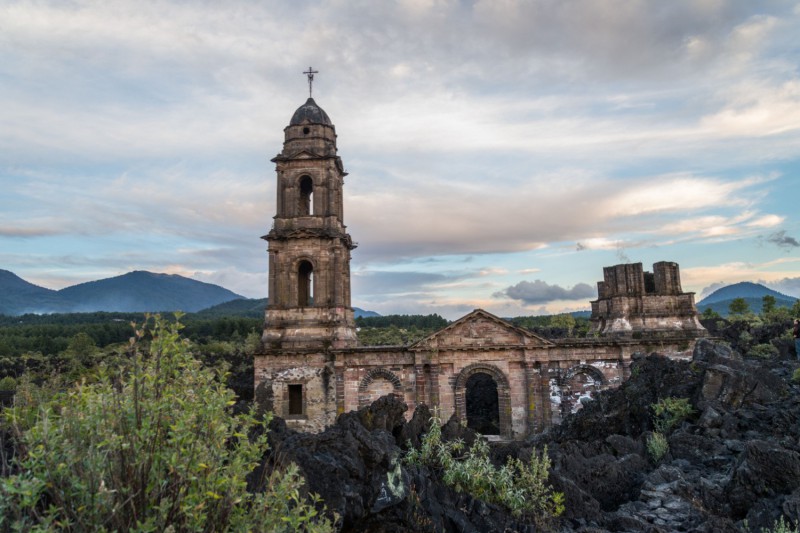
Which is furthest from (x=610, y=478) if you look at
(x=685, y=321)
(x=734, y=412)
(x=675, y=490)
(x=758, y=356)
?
(x=758, y=356)

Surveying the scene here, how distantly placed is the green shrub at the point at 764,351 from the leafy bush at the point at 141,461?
36.5m

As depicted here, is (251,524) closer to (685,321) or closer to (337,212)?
(337,212)

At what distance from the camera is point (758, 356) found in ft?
111

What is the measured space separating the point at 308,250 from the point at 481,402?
16.0 m

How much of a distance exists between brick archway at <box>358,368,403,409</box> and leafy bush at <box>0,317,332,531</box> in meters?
21.3

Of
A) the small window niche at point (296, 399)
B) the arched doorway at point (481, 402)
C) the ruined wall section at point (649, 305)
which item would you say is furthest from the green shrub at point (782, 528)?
the arched doorway at point (481, 402)

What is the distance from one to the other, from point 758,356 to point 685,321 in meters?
10.3

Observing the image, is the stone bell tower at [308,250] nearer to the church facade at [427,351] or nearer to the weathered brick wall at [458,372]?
the church facade at [427,351]

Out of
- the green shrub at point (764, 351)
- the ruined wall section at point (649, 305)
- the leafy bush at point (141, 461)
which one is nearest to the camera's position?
the leafy bush at point (141, 461)

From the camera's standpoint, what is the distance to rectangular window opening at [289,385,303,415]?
27.1 m

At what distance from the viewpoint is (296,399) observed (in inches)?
1073

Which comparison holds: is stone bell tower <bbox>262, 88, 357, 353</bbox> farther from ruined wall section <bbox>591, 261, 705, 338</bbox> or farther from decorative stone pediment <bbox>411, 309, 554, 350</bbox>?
ruined wall section <bbox>591, 261, 705, 338</bbox>

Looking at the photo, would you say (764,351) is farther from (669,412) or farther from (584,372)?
(669,412)

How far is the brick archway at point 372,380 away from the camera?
87.3 ft
